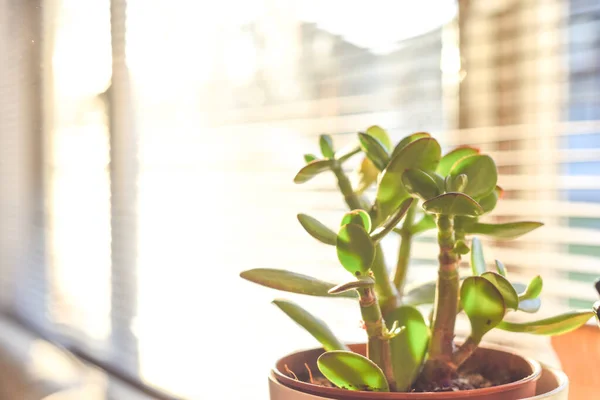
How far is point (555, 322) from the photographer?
50cm

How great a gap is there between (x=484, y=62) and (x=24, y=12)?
1.05 meters

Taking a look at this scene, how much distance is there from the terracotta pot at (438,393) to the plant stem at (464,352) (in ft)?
0.14

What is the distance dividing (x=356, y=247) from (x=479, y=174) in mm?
118

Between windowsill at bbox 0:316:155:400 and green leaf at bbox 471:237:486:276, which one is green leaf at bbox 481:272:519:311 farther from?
windowsill at bbox 0:316:155:400

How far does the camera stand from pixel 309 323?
1.70 feet

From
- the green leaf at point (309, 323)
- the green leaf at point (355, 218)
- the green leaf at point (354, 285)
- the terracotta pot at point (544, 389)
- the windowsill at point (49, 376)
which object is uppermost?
the green leaf at point (355, 218)

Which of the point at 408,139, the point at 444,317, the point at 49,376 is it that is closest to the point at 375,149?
the point at 408,139

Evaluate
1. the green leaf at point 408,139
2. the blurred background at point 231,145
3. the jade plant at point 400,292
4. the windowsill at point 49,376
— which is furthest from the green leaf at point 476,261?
the windowsill at point 49,376

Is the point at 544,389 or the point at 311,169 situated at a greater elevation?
the point at 311,169

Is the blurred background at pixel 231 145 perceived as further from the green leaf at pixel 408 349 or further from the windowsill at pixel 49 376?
the green leaf at pixel 408 349

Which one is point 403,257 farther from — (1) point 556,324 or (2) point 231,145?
(2) point 231,145

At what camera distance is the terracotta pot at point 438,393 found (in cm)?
44

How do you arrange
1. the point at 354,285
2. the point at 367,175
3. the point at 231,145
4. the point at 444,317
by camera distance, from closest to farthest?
1. the point at 354,285
2. the point at 444,317
3. the point at 367,175
4. the point at 231,145

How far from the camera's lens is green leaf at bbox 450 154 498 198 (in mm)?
478
